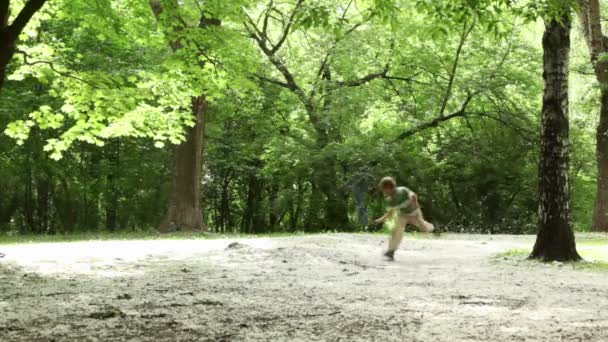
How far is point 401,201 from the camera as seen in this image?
36.6 feet

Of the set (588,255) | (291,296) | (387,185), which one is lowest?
(291,296)

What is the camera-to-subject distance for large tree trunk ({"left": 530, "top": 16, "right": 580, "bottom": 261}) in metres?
11.1

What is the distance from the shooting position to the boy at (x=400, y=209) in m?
11.1

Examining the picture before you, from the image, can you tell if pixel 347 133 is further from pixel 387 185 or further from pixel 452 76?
pixel 387 185

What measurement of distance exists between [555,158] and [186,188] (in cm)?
1206

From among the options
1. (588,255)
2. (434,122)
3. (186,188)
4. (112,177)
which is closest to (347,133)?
(434,122)

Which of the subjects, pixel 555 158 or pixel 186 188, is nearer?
pixel 555 158

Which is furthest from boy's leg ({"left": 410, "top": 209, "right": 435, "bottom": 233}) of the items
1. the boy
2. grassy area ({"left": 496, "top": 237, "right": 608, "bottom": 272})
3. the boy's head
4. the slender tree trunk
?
the slender tree trunk

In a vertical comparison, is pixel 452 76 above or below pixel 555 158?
above

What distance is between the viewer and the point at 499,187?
23.3 meters

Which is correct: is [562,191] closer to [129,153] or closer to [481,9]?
[481,9]

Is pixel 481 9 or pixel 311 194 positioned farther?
pixel 311 194

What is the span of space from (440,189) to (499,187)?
2113 mm

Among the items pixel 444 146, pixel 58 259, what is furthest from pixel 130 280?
pixel 444 146
